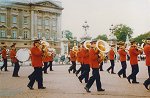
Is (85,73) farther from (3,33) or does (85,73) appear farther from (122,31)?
(122,31)

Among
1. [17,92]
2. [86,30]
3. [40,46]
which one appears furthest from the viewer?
[86,30]

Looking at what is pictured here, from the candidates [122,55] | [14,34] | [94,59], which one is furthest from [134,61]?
[14,34]

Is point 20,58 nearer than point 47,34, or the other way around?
point 20,58

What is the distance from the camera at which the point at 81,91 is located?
12680 mm

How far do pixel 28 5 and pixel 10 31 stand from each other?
6.38 metres

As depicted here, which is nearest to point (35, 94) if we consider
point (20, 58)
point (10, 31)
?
point (20, 58)

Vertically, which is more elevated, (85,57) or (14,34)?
(14,34)

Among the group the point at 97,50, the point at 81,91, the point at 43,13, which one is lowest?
the point at 81,91

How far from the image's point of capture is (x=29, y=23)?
8150cm

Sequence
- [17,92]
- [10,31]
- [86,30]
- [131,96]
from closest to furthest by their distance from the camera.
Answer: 1. [131,96]
2. [17,92]
3. [86,30]
4. [10,31]

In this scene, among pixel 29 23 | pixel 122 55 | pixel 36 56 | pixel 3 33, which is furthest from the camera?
pixel 29 23

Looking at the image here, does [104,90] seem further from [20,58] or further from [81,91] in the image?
[20,58]

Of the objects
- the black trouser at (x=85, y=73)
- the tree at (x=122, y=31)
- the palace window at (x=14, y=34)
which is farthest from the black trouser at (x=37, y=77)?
the tree at (x=122, y=31)

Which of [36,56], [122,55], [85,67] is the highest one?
[36,56]
